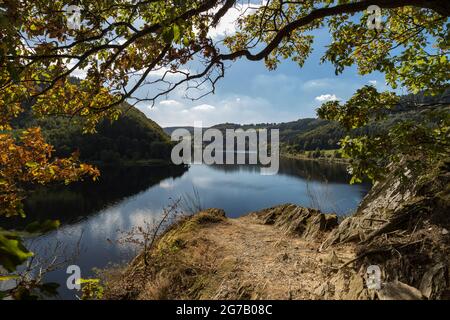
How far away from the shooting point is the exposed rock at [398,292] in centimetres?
411

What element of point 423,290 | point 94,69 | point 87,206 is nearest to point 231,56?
point 94,69

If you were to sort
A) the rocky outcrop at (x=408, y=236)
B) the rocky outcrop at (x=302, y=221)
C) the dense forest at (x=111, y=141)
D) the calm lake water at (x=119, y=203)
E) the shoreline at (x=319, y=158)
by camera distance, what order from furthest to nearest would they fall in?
the shoreline at (x=319, y=158) < the dense forest at (x=111, y=141) < the calm lake water at (x=119, y=203) < the rocky outcrop at (x=302, y=221) < the rocky outcrop at (x=408, y=236)

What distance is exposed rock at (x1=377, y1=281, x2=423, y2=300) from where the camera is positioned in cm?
411

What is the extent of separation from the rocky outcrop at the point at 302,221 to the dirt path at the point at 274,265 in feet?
1.46

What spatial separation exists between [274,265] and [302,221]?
3.50 metres

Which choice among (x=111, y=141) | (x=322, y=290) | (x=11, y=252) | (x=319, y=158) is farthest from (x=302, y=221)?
(x=319, y=158)

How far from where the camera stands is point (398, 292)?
423 centimetres

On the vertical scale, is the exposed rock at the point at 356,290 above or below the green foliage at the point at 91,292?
above

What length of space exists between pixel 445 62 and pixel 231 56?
423cm

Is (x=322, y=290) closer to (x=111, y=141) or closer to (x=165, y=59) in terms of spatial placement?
(x=165, y=59)

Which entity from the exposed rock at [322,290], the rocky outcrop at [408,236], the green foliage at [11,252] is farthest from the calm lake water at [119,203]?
the green foliage at [11,252]

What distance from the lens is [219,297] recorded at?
18.1 feet

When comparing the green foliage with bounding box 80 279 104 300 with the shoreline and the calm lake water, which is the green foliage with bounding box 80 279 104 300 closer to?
the calm lake water

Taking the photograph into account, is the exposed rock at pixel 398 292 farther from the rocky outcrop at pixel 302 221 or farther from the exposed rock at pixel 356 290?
the rocky outcrop at pixel 302 221
